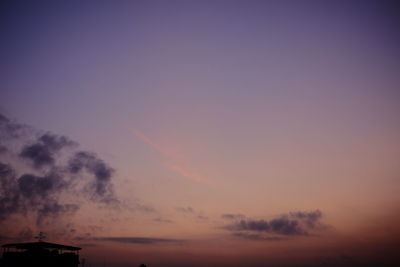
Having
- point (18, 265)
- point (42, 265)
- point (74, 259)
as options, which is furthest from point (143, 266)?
point (18, 265)

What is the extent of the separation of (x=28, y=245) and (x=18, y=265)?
3301 millimetres

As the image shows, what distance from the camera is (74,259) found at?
2265 inches

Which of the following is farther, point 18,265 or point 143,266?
point 143,266

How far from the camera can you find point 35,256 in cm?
5288

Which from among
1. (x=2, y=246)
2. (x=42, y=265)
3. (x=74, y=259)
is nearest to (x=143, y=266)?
(x=74, y=259)

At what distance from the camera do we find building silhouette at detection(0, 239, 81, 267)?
173ft

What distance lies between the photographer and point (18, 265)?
52.7 metres

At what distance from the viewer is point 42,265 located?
52.9m

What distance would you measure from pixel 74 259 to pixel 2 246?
41.6ft

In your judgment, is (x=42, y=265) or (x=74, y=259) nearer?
(x=42, y=265)

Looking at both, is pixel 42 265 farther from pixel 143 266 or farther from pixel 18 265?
pixel 143 266

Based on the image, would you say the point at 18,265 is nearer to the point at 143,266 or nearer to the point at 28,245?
the point at 28,245

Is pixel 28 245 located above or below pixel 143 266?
above

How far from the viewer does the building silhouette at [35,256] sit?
5281 cm
